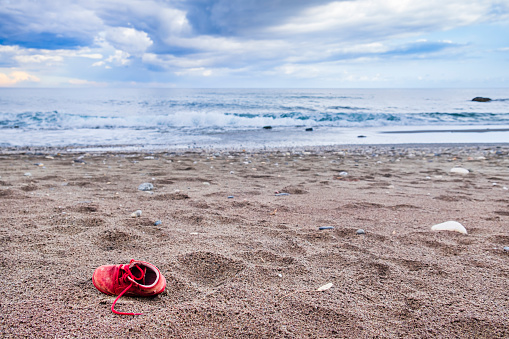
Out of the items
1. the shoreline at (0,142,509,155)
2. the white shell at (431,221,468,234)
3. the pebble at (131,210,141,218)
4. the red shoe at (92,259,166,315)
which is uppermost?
the red shoe at (92,259,166,315)

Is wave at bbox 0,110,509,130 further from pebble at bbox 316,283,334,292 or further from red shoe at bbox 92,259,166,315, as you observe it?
pebble at bbox 316,283,334,292

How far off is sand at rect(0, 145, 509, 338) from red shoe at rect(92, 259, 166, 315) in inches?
1.5

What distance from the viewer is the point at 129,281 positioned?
63.9 inches

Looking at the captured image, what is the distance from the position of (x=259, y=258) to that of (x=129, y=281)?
32.4 inches

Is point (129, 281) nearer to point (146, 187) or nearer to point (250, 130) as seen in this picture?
point (146, 187)

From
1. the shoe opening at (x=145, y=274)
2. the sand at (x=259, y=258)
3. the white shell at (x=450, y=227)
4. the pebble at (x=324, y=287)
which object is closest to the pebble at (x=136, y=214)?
the sand at (x=259, y=258)

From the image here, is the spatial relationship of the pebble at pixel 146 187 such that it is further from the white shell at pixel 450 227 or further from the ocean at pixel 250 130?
the ocean at pixel 250 130

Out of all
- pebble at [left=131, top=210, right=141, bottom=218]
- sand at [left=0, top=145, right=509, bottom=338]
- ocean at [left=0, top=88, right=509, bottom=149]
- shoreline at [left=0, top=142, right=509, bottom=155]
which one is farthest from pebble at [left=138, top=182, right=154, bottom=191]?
ocean at [left=0, top=88, right=509, bottom=149]

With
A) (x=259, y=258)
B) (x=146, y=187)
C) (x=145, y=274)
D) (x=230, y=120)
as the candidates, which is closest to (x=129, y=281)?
(x=145, y=274)

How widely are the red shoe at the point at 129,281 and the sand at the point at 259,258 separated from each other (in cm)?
4

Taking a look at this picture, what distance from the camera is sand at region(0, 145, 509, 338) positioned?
1438 mm

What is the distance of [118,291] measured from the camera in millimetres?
1618

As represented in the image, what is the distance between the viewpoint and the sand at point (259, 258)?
144 cm

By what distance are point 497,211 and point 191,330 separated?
3.27 metres
